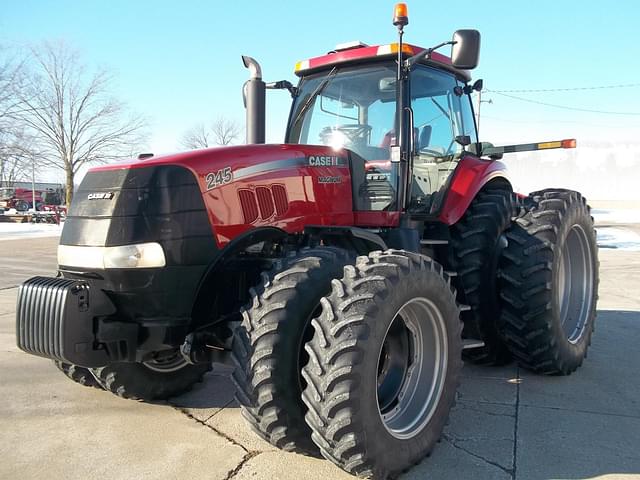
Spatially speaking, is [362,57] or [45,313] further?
[362,57]

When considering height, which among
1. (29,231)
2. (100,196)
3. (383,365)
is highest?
(100,196)

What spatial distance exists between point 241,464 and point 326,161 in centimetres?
197

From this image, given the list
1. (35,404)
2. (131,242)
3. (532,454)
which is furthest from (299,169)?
(35,404)

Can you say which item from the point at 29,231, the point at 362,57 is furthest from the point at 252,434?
the point at 29,231

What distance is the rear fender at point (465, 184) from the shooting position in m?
4.19

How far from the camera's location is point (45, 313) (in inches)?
112

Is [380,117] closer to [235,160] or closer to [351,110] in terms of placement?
[351,110]

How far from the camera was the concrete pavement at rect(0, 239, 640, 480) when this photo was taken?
9.47ft

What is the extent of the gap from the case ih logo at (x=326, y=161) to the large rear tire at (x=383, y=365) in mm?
932

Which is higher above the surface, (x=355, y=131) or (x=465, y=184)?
(x=355, y=131)

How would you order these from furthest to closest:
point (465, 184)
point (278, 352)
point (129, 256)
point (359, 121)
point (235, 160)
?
point (465, 184) < point (359, 121) < point (235, 160) < point (129, 256) < point (278, 352)

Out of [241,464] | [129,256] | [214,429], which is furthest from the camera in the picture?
[214,429]

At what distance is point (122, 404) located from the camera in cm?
383

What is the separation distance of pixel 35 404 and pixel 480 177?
12.5 feet
